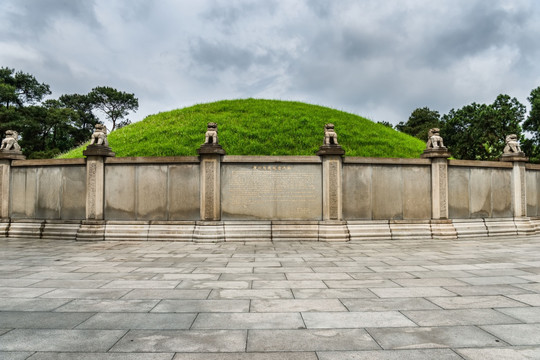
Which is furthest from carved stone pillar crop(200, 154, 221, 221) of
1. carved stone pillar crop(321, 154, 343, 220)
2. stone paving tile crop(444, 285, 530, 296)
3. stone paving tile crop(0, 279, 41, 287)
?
stone paving tile crop(444, 285, 530, 296)

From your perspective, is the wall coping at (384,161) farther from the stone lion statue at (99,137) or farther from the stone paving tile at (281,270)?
the stone lion statue at (99,137)

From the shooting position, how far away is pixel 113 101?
6456 centimetres

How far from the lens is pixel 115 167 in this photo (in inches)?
437

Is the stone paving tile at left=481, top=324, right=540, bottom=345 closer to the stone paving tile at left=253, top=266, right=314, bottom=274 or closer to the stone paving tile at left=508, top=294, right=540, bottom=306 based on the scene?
the stone paving tile at left=508, top=294, right=540, bottom=306

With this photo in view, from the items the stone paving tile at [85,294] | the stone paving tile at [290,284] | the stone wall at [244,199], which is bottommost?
the stone paving tile at [290,284]

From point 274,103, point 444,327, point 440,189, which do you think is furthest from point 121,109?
point 444,327

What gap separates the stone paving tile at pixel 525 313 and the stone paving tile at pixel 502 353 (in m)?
0.88

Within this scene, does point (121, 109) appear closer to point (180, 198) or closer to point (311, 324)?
point (180, 198)

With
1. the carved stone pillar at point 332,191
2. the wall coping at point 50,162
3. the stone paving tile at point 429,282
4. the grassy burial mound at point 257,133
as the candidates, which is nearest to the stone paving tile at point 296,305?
the stone paving tile at point 429,282

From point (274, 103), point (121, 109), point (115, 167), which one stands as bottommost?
point (115, 167)

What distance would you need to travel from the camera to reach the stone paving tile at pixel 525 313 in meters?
3.69

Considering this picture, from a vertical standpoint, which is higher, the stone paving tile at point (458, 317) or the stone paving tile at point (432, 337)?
the stone paving tile at point (432, 337)

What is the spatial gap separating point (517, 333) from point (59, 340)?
15.8ft

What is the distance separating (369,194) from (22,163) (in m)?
13.4
